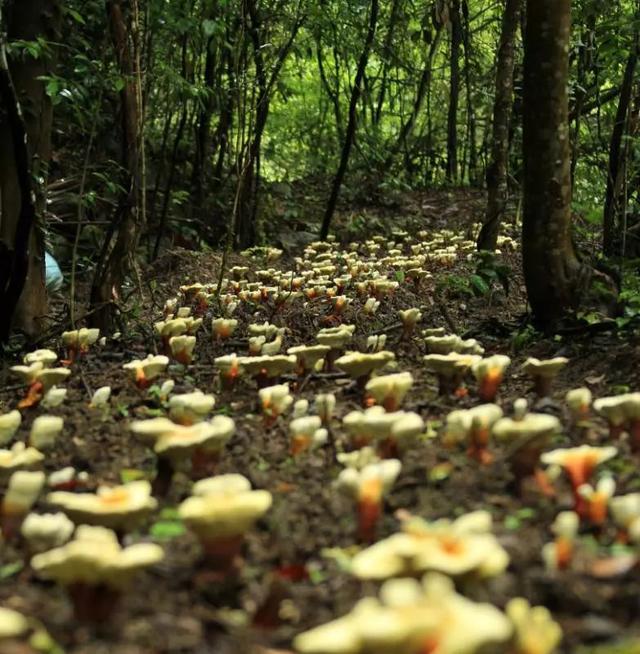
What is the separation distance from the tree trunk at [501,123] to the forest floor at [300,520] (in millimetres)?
3021

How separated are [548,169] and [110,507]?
3833 mm

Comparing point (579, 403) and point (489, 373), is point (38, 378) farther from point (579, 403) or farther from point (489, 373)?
point (579, 403)

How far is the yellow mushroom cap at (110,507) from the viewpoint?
1973mm

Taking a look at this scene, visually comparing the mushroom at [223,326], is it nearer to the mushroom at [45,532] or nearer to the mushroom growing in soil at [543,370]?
the mushroom growing in soil at [543,370]

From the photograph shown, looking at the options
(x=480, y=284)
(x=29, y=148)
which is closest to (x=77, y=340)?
(x=29, y=148)

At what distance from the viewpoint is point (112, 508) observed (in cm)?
198

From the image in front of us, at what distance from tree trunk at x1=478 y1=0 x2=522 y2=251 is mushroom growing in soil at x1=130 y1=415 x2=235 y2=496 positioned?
5.29 m

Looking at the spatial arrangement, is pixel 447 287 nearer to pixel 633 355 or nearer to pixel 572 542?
pixel 633 355

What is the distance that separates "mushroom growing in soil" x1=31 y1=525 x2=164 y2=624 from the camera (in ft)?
5.33

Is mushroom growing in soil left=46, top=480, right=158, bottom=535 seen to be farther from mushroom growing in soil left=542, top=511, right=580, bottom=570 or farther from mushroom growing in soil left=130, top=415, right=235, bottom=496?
mushroom growing in soil left=542, top=511, right=580, bottom=570

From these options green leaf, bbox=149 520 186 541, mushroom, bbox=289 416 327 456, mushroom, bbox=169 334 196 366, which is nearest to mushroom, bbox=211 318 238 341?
mushroom, bbox=169 334 196 366

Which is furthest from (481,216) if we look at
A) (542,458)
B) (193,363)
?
(542,458)

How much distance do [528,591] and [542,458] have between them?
1.92 feet

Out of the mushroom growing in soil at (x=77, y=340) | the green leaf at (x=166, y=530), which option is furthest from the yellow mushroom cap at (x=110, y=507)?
the mushroom growing in soil at (x=77, y=340)
